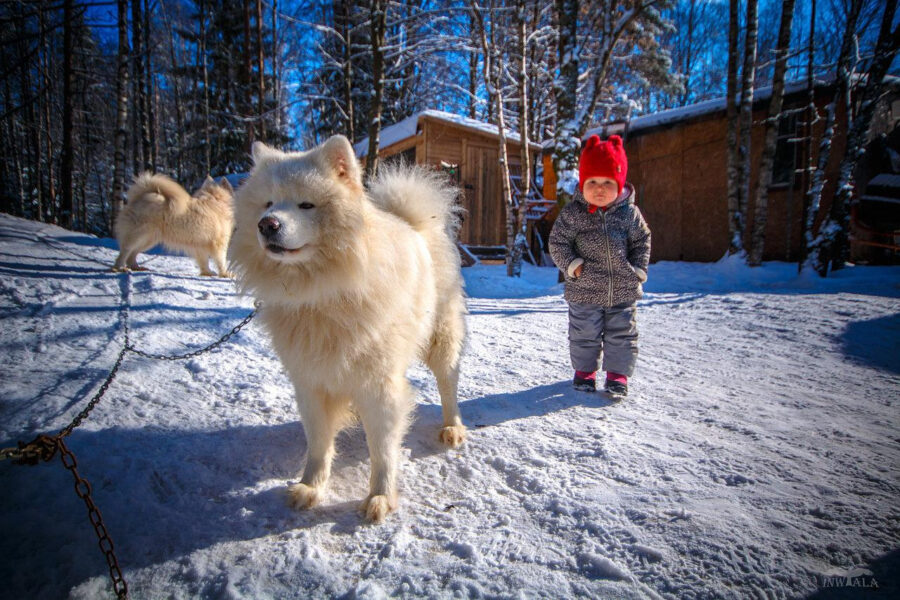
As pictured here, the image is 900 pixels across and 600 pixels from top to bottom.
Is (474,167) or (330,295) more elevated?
(474,167)

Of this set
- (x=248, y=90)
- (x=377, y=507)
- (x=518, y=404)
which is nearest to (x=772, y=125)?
(x=518, y=404)

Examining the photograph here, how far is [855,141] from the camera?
7086 mm

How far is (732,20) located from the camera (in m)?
8.99

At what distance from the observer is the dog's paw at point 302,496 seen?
5.64 feet

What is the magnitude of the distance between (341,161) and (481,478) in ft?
5.70

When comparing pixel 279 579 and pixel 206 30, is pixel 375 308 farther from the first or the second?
pixel 206 30

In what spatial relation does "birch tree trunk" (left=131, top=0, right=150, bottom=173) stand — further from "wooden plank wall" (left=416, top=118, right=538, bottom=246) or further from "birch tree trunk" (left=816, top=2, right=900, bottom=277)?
"birch tree trunk" (left=816, top=2, right=900, bottom=277)

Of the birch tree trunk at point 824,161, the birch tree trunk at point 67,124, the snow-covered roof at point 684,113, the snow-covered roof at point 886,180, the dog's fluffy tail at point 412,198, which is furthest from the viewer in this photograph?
the birch tree trunk at point 67,124

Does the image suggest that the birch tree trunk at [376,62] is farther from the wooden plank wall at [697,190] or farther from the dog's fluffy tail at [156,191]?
the wooden plank wall at [697,190]

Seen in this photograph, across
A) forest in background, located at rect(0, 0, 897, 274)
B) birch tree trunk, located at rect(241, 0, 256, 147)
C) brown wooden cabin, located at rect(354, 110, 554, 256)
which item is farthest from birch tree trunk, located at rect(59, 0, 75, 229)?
brown wooden cabin, located at rect(354, 110, 554, 256)

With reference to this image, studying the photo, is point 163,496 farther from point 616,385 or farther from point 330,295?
point 616,385

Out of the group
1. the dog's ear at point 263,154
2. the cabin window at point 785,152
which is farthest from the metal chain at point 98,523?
the cabin window at point 785,152

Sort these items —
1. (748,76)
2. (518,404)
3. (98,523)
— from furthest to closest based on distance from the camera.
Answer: (748,76) < (518,404) < (98,523)

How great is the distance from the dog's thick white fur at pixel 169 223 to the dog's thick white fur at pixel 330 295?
549cm
